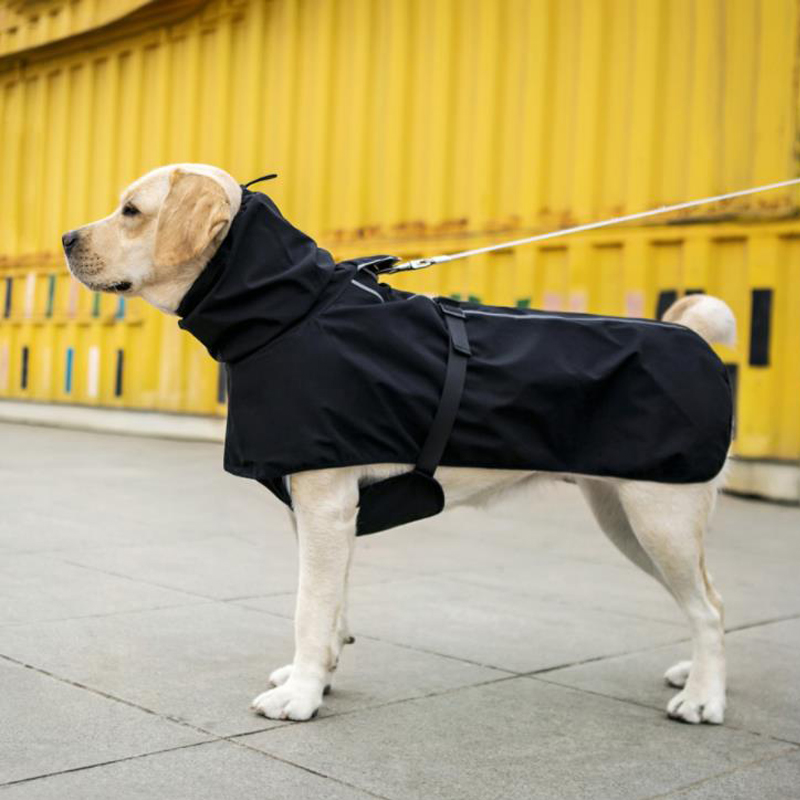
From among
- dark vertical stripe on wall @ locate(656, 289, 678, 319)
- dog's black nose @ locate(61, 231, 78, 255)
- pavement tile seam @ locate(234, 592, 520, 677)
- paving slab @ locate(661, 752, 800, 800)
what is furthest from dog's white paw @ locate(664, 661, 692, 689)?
dark vertical stripe on wall @ locate(656, 289, 678, 319)

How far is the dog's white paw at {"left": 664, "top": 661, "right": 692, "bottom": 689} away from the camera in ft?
12.5

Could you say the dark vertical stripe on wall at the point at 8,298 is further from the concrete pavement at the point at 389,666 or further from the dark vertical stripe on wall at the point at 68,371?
the concrete pavement at the point at 389,666

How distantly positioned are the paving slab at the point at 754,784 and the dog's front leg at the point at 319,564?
1081 millimetres

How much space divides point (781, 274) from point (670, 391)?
18.1ft

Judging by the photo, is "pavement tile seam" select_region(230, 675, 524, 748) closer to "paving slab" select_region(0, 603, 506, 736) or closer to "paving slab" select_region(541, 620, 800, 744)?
"paving slab" select_region(0, 603, 506, 736)

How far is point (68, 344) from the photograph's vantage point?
1391cm

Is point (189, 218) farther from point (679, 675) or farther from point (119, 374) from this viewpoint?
point (119, 374)

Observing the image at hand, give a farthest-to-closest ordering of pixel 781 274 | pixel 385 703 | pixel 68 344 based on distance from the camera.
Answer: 1. pixel 68 344
2. pixel 781 274
3. pixel 385 703

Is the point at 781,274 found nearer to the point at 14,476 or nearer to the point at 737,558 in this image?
the point at 737,558

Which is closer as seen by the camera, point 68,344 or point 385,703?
point 385,703

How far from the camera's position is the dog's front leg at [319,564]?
3.29m

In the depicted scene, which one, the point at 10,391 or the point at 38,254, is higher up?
the point at 38,254

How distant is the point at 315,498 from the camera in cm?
329

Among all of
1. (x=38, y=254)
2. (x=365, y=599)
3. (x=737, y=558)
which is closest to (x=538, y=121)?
(x=737, y=558)
